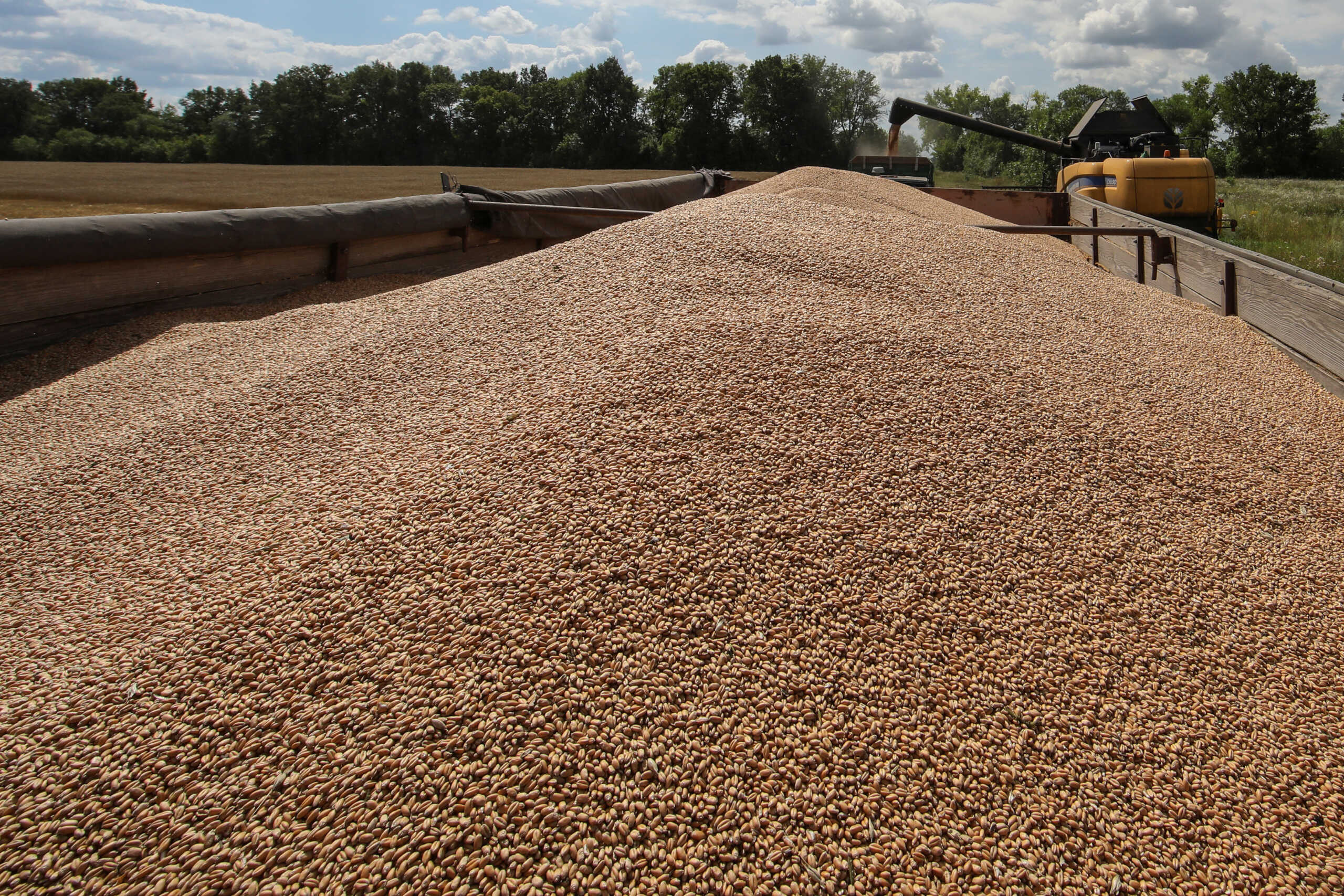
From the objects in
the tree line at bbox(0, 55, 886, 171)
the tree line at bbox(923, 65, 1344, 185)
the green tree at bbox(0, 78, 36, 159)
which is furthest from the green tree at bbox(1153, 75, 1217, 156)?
the green tree at bbox(0, 78, 36, 159)

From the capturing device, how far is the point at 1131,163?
6.86m

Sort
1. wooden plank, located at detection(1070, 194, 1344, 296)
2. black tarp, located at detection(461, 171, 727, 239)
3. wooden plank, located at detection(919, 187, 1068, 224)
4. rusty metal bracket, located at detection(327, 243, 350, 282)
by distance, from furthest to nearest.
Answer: wooden plank, located at detection(919, 187, 1068, 224), black tarp, located at detection(461, 171, 727, 239), rusty metal bracket, located at detection(327, 243, 350, 282), wooden plank, located at detection(1070, 194, 1344, 296)

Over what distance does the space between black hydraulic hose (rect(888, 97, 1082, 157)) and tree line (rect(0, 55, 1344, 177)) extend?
2200 cm

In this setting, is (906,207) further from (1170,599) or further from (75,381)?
(75,381)

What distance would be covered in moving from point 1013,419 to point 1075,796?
3.97ft

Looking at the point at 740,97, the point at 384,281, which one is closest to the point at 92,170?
the point at 384,281

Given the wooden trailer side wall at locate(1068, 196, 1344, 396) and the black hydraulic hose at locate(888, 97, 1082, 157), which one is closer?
the wooden trailer side wall at locate(1068, 196, 1344, 396)

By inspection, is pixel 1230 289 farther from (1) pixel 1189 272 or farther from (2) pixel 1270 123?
(2) pixel 1270 123

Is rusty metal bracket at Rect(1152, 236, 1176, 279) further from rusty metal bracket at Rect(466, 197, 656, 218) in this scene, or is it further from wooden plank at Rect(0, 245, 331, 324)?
wooden plank at Rect(0, 245, 331, 324)

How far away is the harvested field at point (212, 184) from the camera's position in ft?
31.5

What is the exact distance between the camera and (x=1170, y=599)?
1.74 meters

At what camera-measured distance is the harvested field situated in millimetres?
9594

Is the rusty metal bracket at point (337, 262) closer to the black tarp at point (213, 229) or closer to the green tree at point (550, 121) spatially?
the black tarp at point (213, 229)

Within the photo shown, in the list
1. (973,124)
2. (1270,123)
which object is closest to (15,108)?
(973,124)
